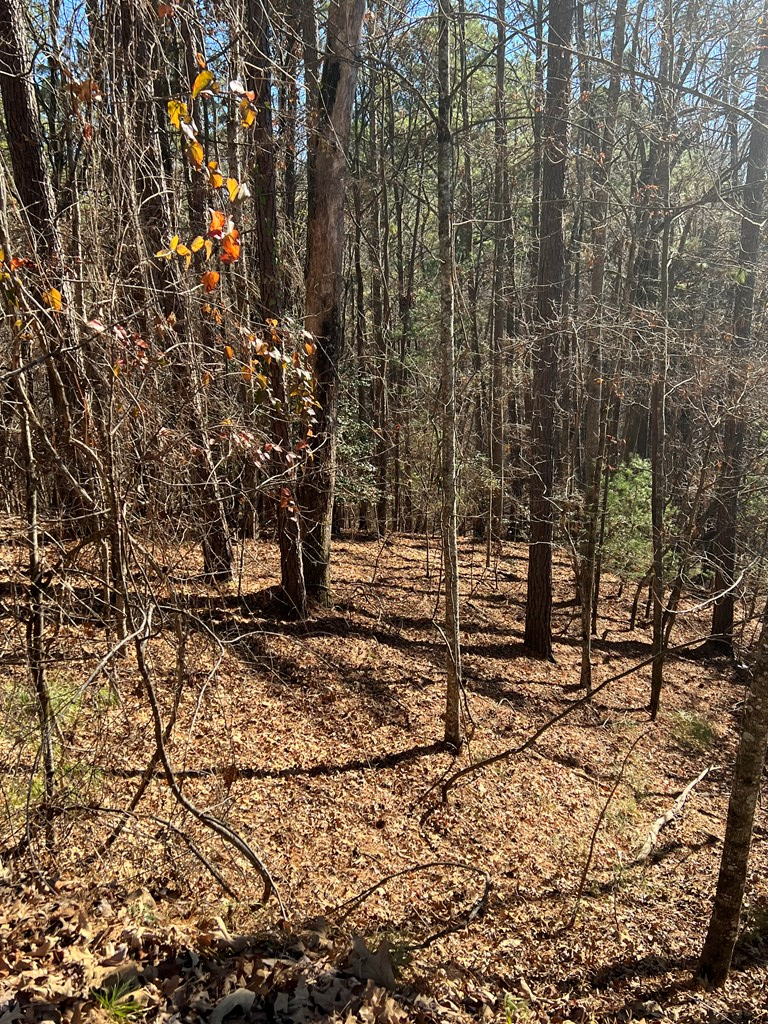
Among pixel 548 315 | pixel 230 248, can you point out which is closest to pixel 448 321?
pixel 230 248

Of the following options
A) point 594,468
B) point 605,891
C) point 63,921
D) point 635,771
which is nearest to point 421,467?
point 594,468

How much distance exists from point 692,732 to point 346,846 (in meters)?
6.47

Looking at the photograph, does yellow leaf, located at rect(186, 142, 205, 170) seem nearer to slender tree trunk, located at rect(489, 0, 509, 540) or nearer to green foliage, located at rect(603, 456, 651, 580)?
green foliage, located at rect(603, 456, 651, 580)

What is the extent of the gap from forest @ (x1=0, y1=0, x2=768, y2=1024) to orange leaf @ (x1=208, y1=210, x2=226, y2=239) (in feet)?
0.34

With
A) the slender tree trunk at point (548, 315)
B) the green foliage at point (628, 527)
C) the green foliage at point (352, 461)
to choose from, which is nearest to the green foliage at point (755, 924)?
the slender tree trunk at point (548, 315)

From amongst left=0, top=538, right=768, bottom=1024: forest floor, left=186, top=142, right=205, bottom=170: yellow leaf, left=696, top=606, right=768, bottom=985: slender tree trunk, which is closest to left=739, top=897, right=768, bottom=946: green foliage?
left=0, top=538, right=768, bottom=1024: forest floor

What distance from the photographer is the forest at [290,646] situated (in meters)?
3.48

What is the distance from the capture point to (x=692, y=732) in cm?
952

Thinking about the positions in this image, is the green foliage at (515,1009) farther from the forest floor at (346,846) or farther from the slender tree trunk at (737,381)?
the slender tree trunk at (737,381)

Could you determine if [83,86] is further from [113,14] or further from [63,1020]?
[63,1020]

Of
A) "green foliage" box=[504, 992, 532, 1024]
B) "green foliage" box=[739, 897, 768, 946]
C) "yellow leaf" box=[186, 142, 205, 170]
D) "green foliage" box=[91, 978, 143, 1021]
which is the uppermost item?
"yellow leaf" box=[186, 142, 205, 170]

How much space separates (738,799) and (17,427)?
201 inches

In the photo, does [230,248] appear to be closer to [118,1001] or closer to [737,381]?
[118,1001]

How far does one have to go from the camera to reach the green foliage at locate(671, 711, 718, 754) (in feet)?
30.3
